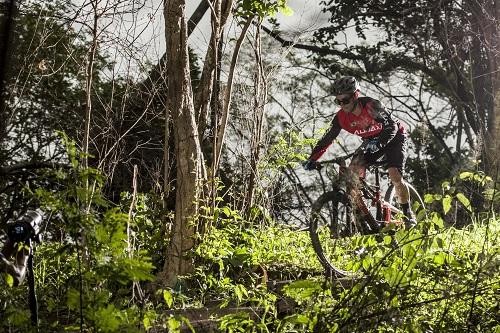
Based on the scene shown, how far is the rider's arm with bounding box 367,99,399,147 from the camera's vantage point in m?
6.60

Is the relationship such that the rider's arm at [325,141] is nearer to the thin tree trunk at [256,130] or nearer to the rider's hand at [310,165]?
the rider's hand at [310,165]

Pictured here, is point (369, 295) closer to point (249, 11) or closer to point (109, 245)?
point (109, 245)

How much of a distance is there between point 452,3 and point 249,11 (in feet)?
26.6

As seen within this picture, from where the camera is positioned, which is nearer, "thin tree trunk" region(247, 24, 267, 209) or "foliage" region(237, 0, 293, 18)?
"foliage" region(237, 0, 293, 18)

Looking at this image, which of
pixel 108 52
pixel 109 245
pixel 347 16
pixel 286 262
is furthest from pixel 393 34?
pixel 109 245

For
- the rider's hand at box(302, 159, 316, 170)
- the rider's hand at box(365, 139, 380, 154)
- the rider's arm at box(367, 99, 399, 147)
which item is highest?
the rider's arm at box(367, 99, 399, 147)

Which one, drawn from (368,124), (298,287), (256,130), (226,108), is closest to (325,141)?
(368,124)

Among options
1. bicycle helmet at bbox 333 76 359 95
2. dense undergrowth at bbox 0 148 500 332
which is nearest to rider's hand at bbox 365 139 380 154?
bicycle helmet at bbox 333 76 359 95

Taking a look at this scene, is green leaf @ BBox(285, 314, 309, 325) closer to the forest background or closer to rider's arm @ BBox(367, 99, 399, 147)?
the forest background

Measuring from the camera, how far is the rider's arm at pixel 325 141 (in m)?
6.42

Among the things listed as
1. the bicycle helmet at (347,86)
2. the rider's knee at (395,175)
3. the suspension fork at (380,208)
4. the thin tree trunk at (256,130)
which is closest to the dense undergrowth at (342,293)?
the suspension fork at (380,208)

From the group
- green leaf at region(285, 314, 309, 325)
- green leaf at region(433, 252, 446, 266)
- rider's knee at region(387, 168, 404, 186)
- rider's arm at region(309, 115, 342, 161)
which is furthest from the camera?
rider's knee at region(387, 168, 404, 186)

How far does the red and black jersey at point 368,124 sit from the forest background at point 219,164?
0.33m

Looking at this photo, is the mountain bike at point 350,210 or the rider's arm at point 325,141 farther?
the rider's arm at point 325,141
